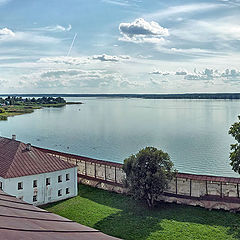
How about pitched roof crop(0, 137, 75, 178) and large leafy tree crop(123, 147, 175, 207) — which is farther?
pitched roof crop(0, 137, 75, 178)

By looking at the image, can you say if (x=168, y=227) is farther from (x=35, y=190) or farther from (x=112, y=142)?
(x=112, y=142)

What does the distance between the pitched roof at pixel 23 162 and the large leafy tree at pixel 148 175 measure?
7440 millimetres

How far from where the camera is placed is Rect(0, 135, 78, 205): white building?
28703 mm

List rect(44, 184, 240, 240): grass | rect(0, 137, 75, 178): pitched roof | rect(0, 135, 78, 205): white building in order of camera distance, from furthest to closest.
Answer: rect(0, 137, 75, 178): pitched roof < rect(0, 135, 78, 205): white building < rect(44, 184, 240, 240): grass

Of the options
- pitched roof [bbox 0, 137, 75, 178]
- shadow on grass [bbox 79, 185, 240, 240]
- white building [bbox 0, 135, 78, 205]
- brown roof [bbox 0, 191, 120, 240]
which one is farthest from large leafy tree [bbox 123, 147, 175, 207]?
brown roof [bbox 0, 191, 120, 240]

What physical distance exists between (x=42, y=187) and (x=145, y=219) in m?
10.8

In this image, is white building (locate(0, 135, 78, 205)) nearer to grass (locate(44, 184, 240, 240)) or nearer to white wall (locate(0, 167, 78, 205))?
white wall (locate(0, 167, 78, 205))

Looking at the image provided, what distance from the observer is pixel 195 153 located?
5619 cm

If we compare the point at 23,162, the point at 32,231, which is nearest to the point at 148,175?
the point at 23,162

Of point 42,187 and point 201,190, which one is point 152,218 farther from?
point 42,187

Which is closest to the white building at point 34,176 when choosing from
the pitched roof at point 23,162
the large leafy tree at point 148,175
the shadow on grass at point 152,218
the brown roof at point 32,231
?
the pitched roof at point 23,162

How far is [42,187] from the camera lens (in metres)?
30.4

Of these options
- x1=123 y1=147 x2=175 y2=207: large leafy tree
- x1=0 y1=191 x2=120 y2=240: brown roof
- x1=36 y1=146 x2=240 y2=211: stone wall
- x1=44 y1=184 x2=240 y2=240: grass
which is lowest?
x1=44 y1=184 x2=240 y2=240: grass

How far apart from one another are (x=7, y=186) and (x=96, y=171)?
39.3ft
